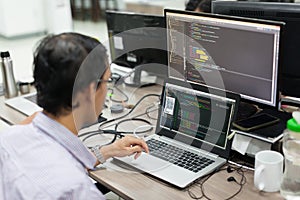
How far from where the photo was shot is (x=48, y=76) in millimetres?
929

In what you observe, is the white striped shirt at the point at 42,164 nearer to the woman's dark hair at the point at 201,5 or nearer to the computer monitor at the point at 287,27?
the computer monitor at the point at 287,27

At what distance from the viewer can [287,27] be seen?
146 cm

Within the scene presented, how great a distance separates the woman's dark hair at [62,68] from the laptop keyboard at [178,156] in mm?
470

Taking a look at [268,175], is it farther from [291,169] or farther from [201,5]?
[201,5]

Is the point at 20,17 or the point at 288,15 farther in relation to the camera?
the point at 20,17

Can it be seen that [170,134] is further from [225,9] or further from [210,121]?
[225,9]

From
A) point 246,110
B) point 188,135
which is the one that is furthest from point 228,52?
point 188,135

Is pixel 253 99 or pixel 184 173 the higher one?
pixel 253 99

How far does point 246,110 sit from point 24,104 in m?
1.13

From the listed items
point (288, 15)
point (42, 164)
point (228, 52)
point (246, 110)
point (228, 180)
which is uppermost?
point (288, 15)

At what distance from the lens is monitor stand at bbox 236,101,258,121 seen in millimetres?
1462

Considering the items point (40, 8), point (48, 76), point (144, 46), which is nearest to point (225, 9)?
point (144, 46)

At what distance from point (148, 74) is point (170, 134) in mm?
880

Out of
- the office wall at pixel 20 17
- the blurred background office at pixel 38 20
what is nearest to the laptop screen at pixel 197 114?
the blurred background office at pixel 38 20
